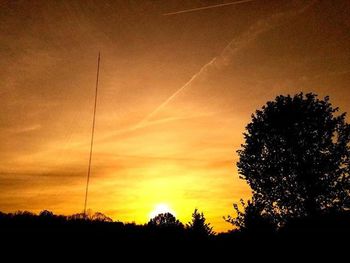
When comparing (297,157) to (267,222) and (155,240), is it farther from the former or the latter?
(155,240)

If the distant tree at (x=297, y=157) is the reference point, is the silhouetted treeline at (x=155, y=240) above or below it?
below

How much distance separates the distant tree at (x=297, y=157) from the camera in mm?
18344

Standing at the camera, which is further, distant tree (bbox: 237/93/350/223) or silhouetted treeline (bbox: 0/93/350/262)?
distant tree (bbox: 237/93/350/223)

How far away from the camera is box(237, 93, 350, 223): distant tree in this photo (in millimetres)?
18344

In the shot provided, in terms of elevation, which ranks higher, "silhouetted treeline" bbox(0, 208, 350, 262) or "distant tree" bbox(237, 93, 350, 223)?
"distant tree" bbox(237, 93, 350, 223)

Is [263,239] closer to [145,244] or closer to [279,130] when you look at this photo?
[145,244]

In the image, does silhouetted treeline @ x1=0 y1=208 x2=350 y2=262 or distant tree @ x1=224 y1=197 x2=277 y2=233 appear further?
distant tree @ x1=224 y1=197 x2=277 y2=233

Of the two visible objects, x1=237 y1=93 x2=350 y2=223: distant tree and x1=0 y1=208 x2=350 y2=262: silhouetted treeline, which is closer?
x1=0 y1=208 x2=350 y2=262: silhouetted treeline

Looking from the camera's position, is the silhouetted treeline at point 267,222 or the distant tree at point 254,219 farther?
the distant tree at point 254,219

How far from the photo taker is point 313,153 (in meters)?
18.8

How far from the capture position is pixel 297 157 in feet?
62.4

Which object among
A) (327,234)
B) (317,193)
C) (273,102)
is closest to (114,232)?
(327,234)

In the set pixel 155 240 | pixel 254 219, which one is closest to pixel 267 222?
pixel 254 219

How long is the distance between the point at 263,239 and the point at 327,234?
2.94 meters
